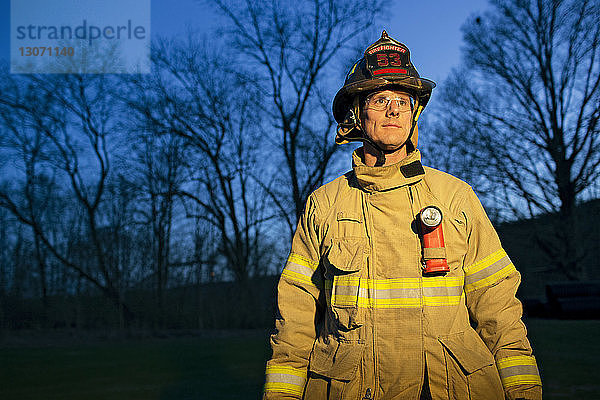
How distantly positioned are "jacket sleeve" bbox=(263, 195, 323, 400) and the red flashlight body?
0.49m

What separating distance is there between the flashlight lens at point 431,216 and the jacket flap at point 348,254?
0.26 meters

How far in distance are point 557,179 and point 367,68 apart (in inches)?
772

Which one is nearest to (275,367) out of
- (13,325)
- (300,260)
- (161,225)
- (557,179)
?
(300,260)

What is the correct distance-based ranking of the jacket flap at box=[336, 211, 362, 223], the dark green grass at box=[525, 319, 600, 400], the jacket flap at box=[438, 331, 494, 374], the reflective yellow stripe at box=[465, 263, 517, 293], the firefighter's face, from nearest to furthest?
the jacket flap at box=[438, 331, 494, 374], the reflective yellow stripe at box=[465, 263, 517, 293], the jacket flap at box=[336, 211, 362, 223], the firefighter's face, the dark green grass at box=[525, 319, 600, 400]

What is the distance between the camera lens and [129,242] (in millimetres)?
15867

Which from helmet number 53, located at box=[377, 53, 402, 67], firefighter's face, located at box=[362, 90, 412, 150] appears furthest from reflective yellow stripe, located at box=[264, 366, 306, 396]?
helmet number 53, located at box=[377, 53, 402, 67]

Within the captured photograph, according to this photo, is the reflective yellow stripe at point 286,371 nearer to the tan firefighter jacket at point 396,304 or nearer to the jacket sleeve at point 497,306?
the tan firefighter jacket at point 396,304

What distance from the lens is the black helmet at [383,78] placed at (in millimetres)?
2404

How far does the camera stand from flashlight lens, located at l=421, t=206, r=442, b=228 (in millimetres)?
2043

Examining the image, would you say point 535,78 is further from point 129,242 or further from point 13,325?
point 13,325

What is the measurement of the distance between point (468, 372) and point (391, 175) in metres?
0.82

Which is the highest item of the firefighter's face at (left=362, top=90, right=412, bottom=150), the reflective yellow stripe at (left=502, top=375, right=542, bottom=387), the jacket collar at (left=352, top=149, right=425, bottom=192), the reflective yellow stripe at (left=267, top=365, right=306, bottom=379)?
the firefighter's face at (left=362, top=90, right=412, bottom=150)

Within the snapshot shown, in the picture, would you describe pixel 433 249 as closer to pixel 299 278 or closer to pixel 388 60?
pixel 299 278

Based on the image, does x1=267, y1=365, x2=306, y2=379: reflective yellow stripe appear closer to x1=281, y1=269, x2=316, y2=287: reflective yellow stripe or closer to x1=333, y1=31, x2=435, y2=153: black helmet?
x1=281, y1=269, x2=316, y2=287: reflective yellow stripe
